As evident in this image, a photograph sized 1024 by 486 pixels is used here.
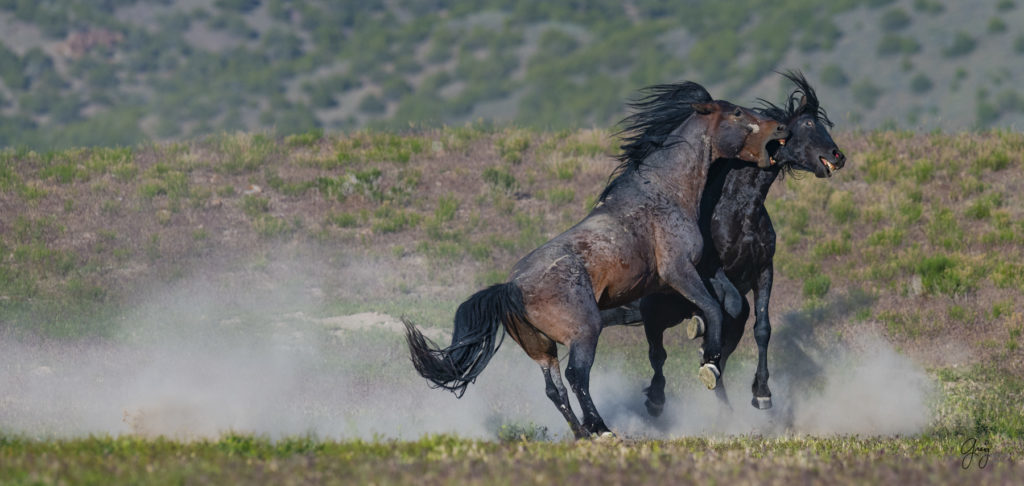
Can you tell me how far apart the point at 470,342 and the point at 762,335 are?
3.74m

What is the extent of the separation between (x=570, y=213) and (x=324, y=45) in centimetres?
12283

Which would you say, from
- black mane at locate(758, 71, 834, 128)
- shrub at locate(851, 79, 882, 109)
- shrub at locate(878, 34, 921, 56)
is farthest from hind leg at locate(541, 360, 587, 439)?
shrub at locate(878, 34, 921, 56)

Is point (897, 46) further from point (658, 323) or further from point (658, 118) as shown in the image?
point (658, 118)

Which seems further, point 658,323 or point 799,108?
point 658,323

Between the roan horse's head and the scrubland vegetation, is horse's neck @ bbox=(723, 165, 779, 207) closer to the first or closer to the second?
the scrubland vegetation

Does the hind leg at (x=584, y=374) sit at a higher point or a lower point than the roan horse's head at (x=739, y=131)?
lower

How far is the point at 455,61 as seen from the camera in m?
141

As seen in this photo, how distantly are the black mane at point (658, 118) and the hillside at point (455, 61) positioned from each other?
89324 mm

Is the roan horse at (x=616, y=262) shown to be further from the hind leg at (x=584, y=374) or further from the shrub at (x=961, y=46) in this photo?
the shrub at (x=961, y=46)

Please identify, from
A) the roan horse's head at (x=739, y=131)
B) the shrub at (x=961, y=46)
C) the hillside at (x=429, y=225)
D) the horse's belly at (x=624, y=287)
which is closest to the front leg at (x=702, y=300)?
the horse's belly at (x=624, y=287)

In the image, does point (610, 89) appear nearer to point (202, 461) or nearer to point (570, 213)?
point (570, 213)

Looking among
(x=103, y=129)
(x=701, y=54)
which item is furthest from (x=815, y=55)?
(x=103, y=129)

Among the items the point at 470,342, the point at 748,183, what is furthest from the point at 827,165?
the point at 470,342

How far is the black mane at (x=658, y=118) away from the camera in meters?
11.2
